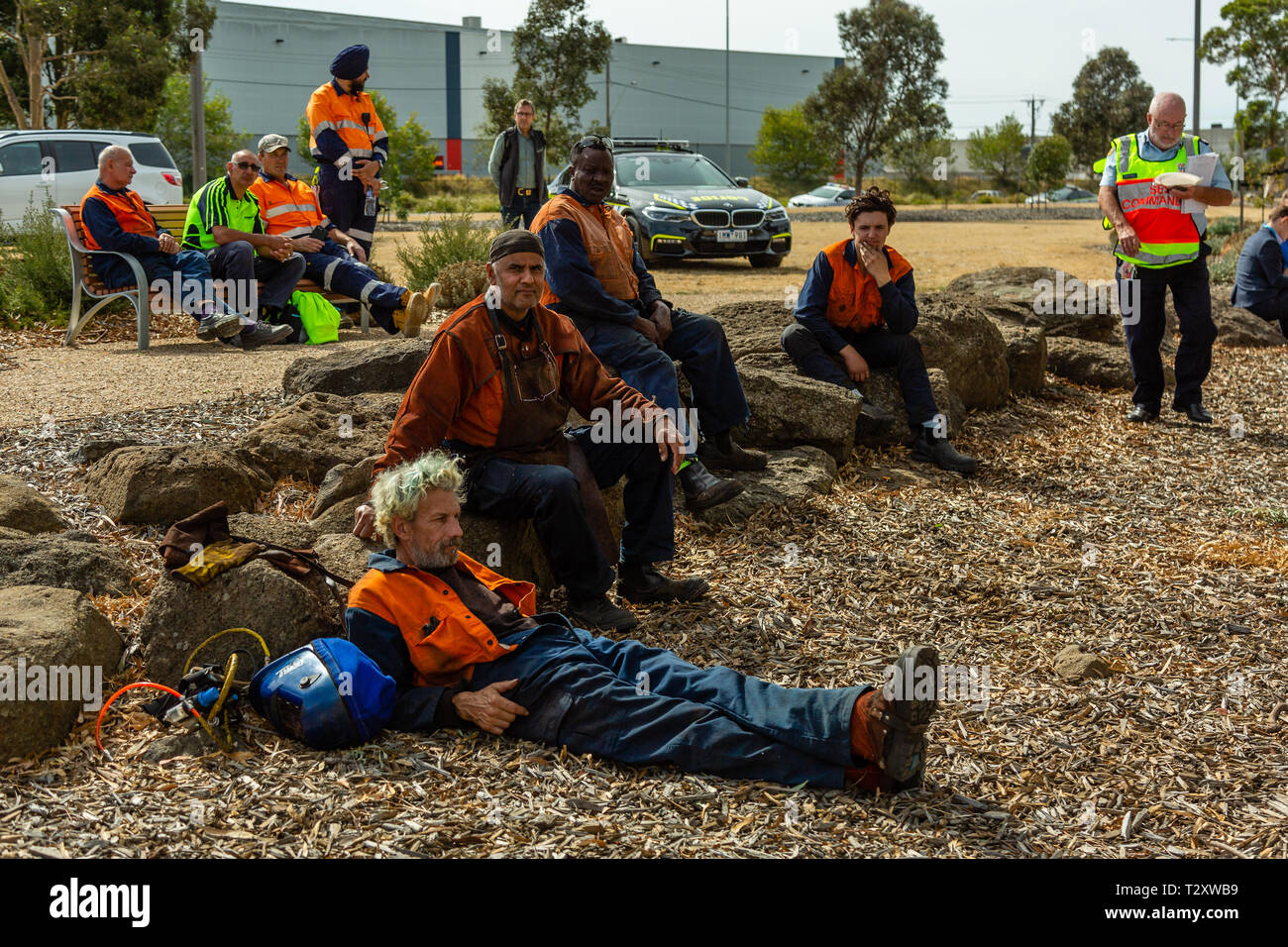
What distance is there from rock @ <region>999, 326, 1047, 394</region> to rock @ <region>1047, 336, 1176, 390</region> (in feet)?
1.99

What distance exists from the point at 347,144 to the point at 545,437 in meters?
6.12

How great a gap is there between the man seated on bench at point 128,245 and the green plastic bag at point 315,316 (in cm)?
60

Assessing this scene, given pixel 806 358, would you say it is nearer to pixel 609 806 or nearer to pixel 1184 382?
pixel 1184 382

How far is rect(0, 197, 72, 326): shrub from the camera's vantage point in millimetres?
10344

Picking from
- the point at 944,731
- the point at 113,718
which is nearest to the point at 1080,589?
the point at 944,731

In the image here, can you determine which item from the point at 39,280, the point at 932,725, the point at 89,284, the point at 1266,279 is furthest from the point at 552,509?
the point at 1266,279

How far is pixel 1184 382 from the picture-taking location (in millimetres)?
8469

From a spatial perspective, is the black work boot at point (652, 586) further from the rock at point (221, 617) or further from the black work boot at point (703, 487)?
the rock at point (221, 617)

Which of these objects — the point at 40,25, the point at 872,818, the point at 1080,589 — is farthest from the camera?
the point at 40,25

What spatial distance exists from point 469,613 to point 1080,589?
2.74m

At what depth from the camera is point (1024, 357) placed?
9.02 metres

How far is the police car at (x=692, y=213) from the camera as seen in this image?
54.4ft

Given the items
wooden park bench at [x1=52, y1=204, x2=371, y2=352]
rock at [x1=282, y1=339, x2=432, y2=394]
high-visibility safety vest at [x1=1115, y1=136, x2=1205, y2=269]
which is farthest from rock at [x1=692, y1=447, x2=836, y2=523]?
wooden park bench at [x1=52, y1=204, x2=371, y2=352]

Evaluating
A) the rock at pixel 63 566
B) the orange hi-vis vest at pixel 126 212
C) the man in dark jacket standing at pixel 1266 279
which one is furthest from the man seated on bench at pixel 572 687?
the man in dark jacket standing at pixel 1266 279
